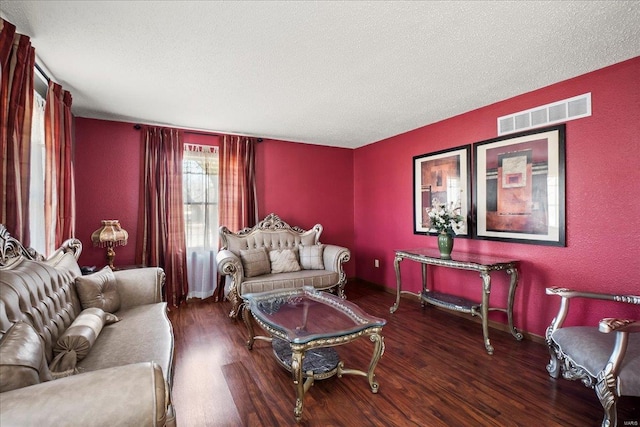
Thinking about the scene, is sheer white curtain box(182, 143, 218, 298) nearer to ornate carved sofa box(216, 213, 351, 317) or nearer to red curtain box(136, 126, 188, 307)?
red curtain box(136, 126, 188, 307)

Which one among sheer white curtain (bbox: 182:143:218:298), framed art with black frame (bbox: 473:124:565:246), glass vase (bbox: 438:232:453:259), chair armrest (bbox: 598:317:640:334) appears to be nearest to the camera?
chair armrest (bbox: 598:317:640:334)

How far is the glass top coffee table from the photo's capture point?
179 cm

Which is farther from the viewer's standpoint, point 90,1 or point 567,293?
point 567,293

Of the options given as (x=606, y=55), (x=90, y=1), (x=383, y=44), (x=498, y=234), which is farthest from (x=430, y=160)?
(x=90, y=1)

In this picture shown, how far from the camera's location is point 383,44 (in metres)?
2.01

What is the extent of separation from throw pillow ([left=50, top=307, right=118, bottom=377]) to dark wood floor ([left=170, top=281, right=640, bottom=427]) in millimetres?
691

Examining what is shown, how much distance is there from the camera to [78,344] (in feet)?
5.03

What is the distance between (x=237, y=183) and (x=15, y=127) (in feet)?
8.76

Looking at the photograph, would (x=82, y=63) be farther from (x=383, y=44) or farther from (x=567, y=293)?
(x=567, y=293)

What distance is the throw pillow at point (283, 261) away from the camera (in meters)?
3.83

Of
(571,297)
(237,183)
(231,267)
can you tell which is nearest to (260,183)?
(237,183)

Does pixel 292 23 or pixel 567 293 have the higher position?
pixel 292 23

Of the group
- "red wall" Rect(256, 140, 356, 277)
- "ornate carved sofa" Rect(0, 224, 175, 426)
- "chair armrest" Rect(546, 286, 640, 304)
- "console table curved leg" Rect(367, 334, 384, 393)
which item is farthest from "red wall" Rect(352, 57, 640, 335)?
"ornate carved sofa" Rect(0, 224, 175, 426)

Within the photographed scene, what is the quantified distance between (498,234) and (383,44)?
232 cm
